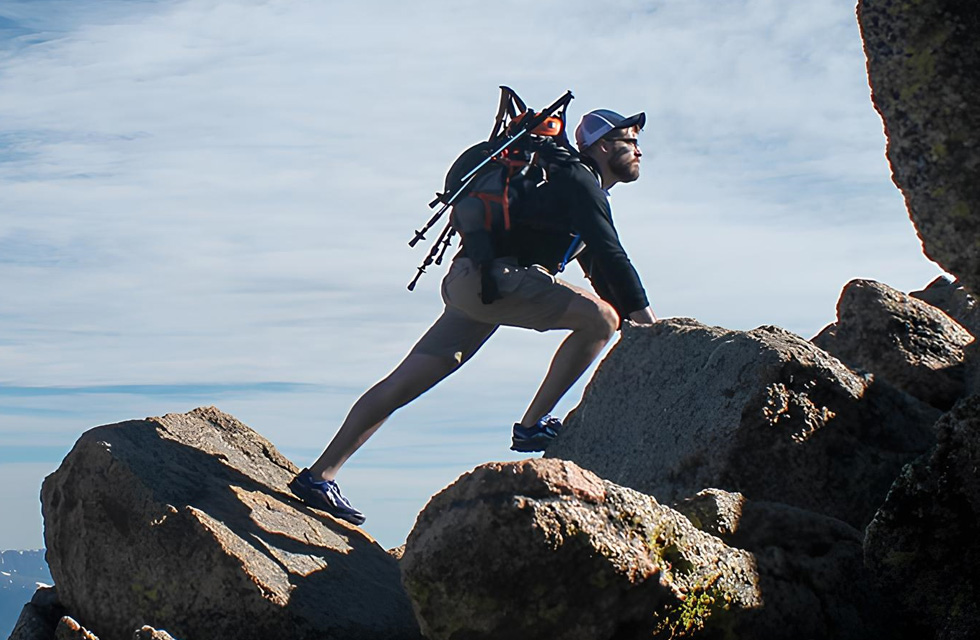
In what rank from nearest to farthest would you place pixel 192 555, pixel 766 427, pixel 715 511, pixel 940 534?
pixel 940 534 < pixel 715 511 < pixel 192 555 < pixel 766 427

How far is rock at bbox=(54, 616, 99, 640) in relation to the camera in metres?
8.23

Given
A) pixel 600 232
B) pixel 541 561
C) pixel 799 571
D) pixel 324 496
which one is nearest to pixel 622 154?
pixel 600 232

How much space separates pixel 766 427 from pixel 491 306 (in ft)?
8.25

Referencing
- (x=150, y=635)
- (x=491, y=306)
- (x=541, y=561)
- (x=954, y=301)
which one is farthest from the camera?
(x=954, y=301)

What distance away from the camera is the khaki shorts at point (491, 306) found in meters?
9.54

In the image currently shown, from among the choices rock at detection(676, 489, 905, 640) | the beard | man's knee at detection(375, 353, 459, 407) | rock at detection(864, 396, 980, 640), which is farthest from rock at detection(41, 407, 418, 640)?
the beard

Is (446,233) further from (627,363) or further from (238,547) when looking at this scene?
(238,547)

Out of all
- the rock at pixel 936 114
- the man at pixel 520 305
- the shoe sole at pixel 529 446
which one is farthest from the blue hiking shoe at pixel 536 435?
the rock at pixel 936 114

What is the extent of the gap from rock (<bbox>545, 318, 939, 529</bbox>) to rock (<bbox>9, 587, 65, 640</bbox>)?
4.55m

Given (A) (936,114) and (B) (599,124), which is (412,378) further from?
(A) (936,114)

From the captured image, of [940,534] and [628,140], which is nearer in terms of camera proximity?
[940,534]

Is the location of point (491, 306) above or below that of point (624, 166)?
below

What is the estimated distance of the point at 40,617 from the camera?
8.89 metres

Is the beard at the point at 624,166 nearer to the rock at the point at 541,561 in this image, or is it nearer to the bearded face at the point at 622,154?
the bearded face at the point at 622,154
